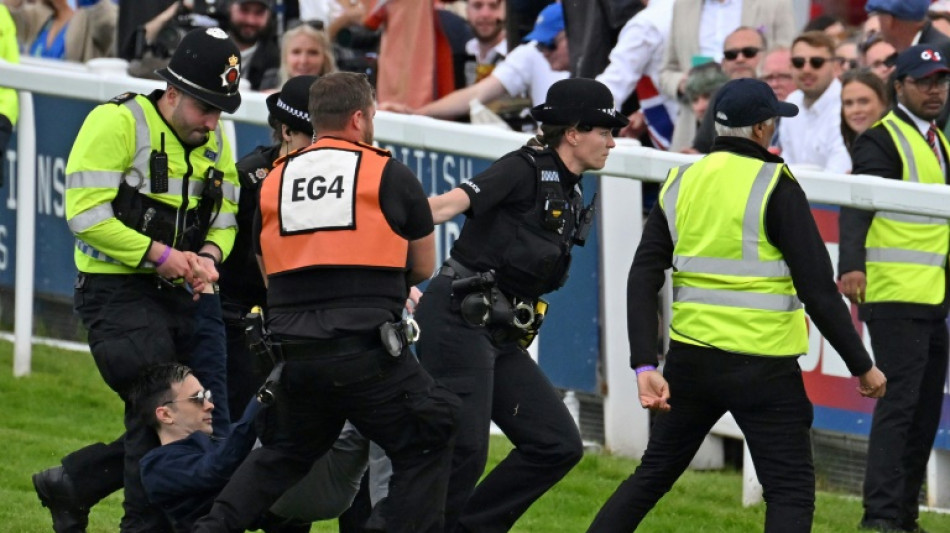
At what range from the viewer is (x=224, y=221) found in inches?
298

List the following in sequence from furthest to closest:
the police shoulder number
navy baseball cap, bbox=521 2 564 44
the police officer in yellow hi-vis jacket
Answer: navy baseball cap, bbox=521 2 564 44
the police officer in yellow hi-vis jacket
the police shoulder number

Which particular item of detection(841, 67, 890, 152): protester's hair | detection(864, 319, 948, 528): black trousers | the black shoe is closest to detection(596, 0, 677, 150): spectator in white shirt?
detection(841, 67, 890, 152): protester's hair

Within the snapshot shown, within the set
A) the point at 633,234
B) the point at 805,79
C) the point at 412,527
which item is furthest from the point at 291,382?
the point at 805,79

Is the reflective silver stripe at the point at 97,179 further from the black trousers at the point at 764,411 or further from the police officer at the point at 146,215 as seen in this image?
the black trousers at the point at 764,411

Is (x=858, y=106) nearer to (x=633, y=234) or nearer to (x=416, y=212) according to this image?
(x=633, y=234)

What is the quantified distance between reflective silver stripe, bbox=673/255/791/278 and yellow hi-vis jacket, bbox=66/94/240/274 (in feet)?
6.55

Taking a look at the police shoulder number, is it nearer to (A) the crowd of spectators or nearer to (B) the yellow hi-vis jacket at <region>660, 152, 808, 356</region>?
(B) the yellow hi-vis jacket at <region>660, 152, 808, 356</region>

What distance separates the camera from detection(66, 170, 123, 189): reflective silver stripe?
282 inches

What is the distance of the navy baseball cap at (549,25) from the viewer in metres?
11.3

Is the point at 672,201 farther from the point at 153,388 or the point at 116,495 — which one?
the point at 116,495

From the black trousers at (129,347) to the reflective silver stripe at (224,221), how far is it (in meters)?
0.31

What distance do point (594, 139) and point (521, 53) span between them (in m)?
4.10

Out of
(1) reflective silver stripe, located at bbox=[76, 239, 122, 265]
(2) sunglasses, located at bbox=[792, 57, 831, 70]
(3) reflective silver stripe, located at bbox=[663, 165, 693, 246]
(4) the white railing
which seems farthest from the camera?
(2) sunglasses, located at bbox=[792, 57, 831, 70]

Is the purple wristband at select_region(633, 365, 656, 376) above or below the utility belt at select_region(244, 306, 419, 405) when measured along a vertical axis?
below
